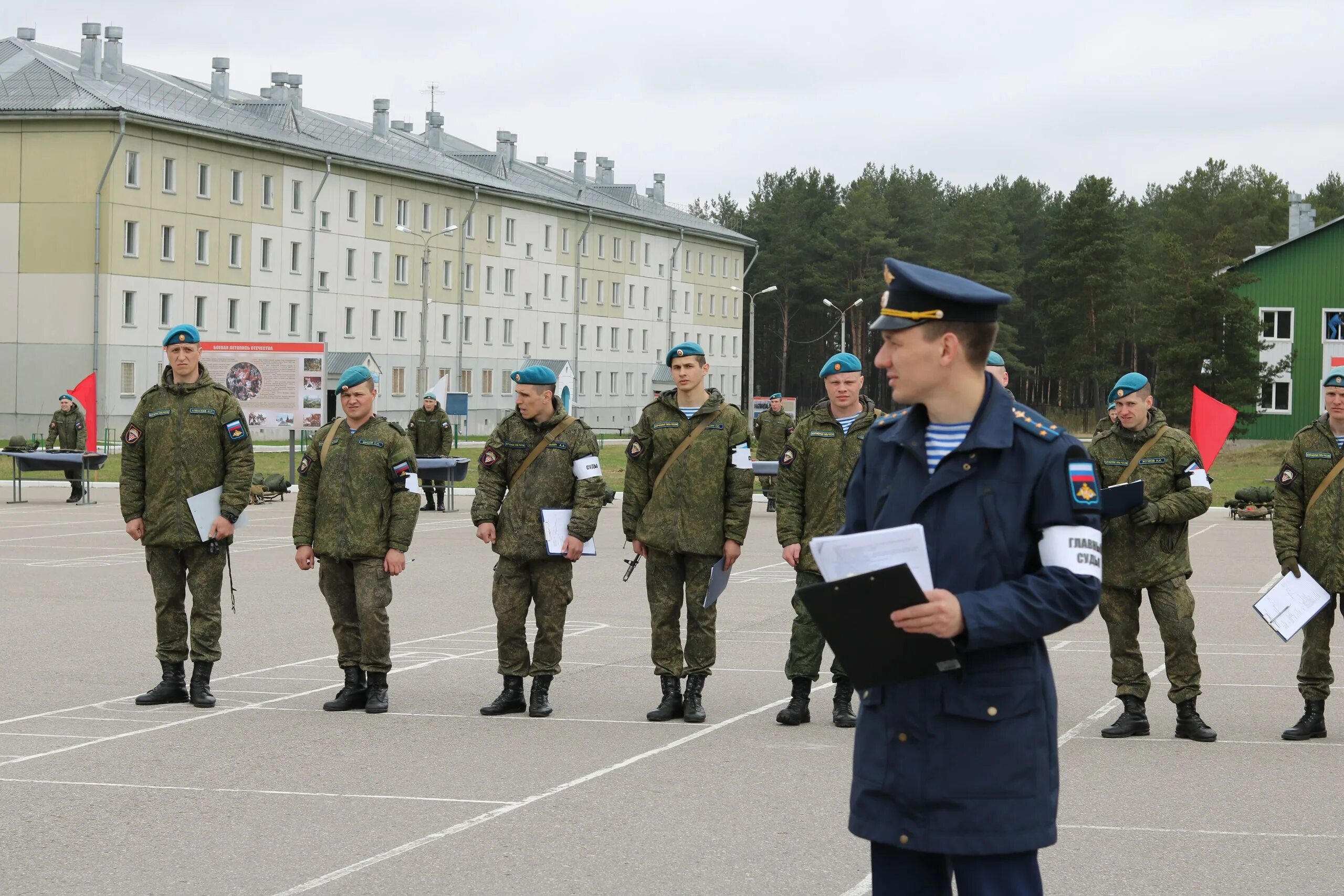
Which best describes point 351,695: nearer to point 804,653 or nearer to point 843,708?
point 804,653

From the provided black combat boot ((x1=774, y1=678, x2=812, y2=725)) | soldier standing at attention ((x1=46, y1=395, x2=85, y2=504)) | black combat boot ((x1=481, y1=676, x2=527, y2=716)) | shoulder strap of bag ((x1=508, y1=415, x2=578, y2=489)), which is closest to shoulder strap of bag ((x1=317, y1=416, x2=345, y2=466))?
shoulder strap of bag ((x1=508, y1=415, x2=578, y2=489))

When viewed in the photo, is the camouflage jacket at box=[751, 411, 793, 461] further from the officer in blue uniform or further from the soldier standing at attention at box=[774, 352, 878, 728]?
the officer in blue uniform

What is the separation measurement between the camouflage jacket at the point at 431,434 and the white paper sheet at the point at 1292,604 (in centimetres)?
2254

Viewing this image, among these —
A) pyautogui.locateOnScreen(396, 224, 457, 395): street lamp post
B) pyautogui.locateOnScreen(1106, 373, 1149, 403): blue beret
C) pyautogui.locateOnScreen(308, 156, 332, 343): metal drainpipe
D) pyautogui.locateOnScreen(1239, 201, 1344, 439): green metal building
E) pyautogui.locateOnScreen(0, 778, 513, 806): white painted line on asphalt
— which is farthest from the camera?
pyautogui.locateOnScreen(1239, 201, 1344, 439): green metal building

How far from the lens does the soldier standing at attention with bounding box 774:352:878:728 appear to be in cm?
998

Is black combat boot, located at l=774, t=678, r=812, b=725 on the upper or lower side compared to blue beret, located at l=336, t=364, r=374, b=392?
lower

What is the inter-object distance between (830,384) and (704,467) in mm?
914

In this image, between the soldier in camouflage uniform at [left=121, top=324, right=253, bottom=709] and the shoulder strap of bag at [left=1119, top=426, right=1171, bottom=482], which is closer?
the shoulder strap of bag at [left=1119, top=426, right=1171, bottom=482]

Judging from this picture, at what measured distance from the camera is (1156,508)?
31.7 ft

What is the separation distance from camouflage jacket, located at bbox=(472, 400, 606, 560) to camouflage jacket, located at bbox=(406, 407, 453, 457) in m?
20.4

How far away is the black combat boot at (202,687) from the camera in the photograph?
10195mm

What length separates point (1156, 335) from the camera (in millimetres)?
74938

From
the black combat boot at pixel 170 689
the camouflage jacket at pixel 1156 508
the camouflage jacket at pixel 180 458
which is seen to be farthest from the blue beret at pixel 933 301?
the black combat boot at pixel 170 689

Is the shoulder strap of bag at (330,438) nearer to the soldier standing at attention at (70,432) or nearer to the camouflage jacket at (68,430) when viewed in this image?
the soldier standing at attention at (70,432)
